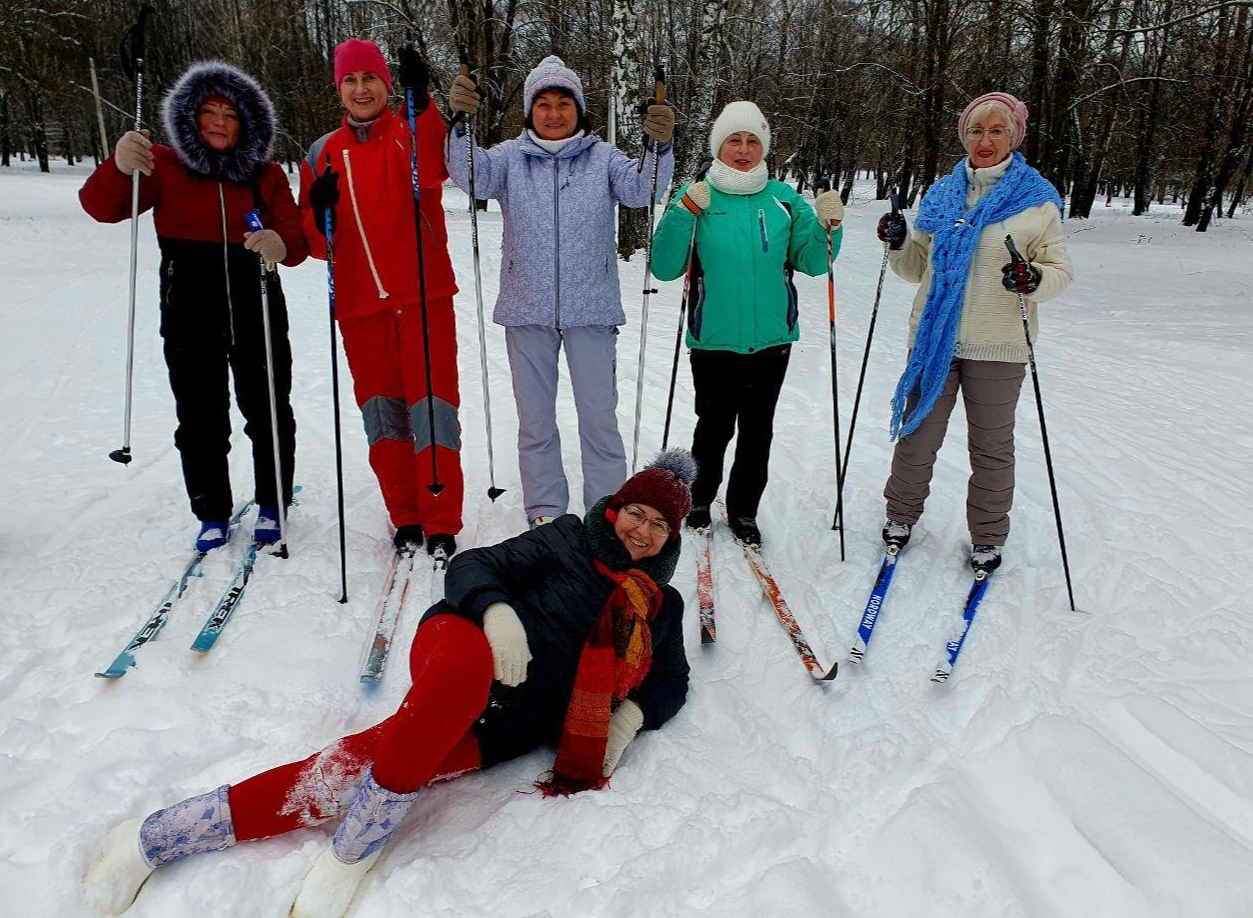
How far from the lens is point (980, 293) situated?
10.9ft

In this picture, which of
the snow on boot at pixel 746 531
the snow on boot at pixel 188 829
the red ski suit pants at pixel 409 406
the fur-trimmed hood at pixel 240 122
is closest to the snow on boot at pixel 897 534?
the snow on boot at pixel 746 531

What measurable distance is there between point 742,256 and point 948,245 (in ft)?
2.88

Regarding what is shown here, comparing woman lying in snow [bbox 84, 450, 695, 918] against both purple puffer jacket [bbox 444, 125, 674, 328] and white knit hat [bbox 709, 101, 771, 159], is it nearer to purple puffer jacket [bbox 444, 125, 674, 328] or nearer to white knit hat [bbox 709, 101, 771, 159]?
purple puffer jacket [bbox 444, 125, 674, 328]

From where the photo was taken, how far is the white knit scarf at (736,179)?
3436 millimetres

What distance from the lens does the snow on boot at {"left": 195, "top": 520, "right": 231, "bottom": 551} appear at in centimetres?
349

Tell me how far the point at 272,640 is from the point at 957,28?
20397 mm

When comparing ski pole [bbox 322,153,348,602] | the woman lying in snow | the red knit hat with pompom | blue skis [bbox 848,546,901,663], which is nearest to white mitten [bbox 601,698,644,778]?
the woman lying in snow

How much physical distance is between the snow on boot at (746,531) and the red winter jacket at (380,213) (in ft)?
5.98

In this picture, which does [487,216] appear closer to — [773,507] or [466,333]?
[466,333]

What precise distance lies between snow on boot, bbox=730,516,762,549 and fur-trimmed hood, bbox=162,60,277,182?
8.90 feet

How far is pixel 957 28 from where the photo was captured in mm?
17891

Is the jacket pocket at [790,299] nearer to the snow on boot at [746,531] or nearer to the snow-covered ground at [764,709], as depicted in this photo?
the snow on boot at [746,531]

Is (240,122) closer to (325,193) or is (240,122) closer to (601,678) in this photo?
(325,193)

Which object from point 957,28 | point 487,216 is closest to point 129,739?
point 487,216
